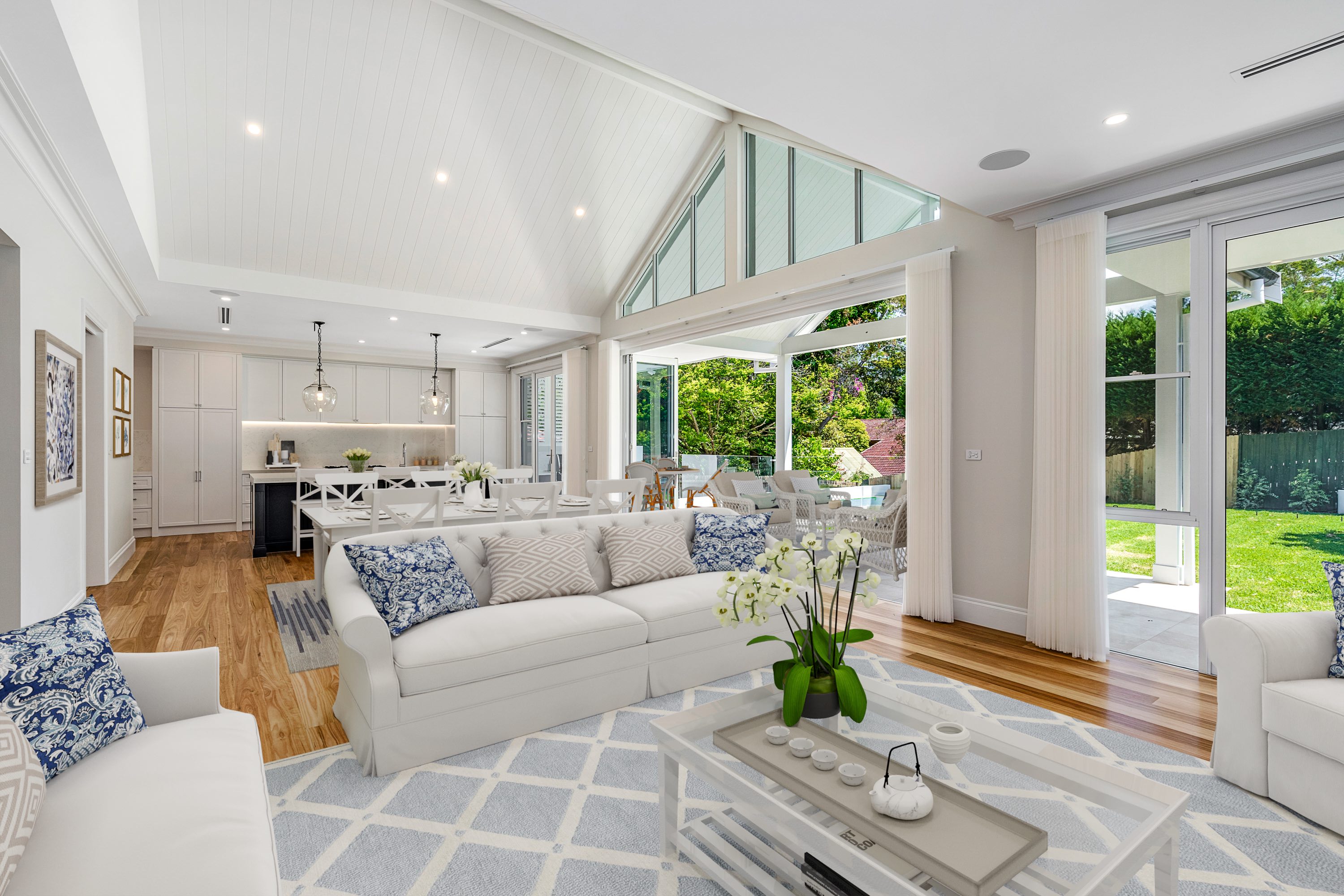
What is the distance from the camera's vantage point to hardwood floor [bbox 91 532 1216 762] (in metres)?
2.73

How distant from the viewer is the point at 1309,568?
10.1 feet

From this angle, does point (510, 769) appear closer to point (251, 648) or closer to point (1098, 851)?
point (1098, 851)

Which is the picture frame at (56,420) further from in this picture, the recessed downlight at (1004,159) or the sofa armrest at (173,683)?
the recessed downlight at (1004,159)

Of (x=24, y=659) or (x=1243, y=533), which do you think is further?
(x=1243, y=533)

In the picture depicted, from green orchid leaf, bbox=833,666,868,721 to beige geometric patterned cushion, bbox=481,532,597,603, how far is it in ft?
4.81

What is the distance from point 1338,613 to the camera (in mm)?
2145

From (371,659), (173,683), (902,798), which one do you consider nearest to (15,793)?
(173,683)

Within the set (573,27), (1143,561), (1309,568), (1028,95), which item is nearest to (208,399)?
(573,27)

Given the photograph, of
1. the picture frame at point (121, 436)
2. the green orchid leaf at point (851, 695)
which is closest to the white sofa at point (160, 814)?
the green orchid leaf at point (851, 695)

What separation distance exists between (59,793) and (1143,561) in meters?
4.67

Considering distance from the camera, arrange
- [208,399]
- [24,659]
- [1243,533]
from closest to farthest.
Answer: [24,659]
[1243,533]
[208,399]

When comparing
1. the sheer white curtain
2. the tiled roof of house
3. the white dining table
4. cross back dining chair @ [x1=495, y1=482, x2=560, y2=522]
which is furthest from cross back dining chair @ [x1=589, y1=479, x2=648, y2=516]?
the tiled roof of house

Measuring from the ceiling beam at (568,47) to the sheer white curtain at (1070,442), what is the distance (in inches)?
101

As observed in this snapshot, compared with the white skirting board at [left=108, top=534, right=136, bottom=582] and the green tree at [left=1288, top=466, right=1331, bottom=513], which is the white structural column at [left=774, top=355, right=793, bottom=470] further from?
the white skirting board at [left=108, top=534, right=136, bottom=582]
